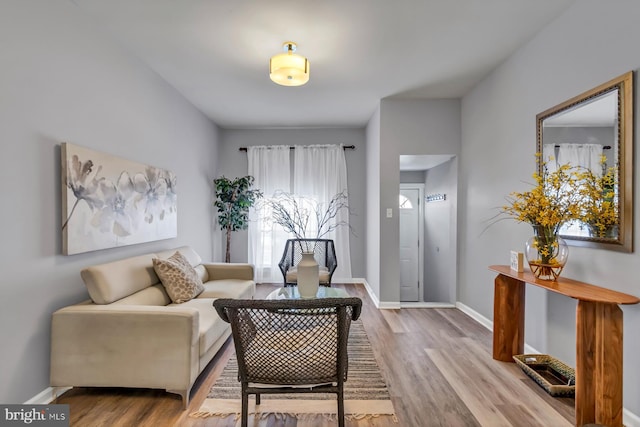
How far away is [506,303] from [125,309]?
9.53ft

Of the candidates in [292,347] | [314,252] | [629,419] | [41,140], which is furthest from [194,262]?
[629,419]

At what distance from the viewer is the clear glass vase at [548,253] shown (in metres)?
2.10

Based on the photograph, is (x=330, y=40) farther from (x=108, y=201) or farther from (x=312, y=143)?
(x=312, y=143)

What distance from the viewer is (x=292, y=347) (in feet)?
5.23

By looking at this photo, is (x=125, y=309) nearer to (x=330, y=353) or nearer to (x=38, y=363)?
(x=38, y=363)

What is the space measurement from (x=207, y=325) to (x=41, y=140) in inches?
64.3

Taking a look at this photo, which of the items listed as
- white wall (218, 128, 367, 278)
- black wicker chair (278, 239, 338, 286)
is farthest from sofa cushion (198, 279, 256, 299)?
white wall (218, 128, 367, 278)

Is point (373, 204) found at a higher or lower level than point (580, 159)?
lower

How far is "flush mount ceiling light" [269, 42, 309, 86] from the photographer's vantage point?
2500 millimetres

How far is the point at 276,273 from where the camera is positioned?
5.22 meters

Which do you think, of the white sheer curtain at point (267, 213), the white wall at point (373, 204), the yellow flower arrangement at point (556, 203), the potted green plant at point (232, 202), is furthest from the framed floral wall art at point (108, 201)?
the yellow flower arrangement at point (556, 203)

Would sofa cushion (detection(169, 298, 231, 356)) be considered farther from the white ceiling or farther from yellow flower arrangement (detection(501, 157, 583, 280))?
yellow flower arrangement (detection(501, 157, 583, 280))

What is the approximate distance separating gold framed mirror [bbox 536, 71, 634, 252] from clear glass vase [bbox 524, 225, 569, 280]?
0.18 m

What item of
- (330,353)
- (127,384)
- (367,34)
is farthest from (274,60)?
(127,384)
